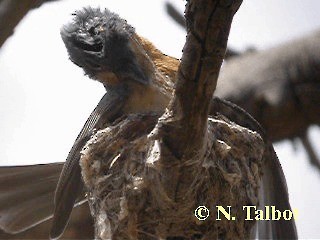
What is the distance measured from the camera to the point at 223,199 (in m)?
2.96

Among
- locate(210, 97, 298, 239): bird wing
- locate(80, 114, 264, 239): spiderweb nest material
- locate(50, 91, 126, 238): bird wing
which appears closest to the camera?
locate(80, 114, 264, 239): spiderweb nest material

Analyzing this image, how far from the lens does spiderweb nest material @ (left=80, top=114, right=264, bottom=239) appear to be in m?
2.79

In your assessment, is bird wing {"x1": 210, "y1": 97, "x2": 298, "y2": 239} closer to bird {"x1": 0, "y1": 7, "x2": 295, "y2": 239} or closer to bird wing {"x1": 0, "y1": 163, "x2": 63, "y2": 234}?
bird {"x1": 0, "y1": 7, "x2": 295, "y2": 239}

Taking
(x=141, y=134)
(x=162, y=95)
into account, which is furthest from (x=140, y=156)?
(x=162, y=95)

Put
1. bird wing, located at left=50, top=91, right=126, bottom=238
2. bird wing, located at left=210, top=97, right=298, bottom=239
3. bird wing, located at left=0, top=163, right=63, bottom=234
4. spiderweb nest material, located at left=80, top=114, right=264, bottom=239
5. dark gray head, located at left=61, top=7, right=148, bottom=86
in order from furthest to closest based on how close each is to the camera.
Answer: bird wing, located at left=0, top=163, right=63, bottom=234 < dark gray head, located at left=61, top=7, right=148, bottom=86 < bird wing, located at left=210, top=97, right=298, bottom=239 < bird wing, located at left=50, top=91, right=126, bottom=238 < spiderweb nest material, located at left=80, top=114, right=264, bottom=239

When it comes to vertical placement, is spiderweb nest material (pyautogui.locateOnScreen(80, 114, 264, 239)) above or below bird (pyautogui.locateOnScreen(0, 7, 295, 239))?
below

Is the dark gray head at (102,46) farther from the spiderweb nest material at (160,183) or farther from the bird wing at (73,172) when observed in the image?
the spiderweb nest material at (160,183)

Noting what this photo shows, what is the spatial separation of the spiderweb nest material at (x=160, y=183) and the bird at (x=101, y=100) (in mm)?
165

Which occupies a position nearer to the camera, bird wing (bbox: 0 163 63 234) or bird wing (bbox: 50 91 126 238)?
bird wing (bbox: 50 91 126 238)

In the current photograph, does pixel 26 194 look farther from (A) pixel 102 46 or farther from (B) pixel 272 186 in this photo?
(B) pixel 272 186

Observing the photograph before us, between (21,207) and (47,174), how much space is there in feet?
0.77

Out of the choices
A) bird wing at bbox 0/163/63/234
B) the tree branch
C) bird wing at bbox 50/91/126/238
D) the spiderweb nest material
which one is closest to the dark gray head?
bird wing at bbox 50/91/126/238

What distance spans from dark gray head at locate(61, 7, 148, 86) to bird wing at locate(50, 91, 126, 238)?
0.79 feet

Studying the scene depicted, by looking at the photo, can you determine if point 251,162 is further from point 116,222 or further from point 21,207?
point 21,207
